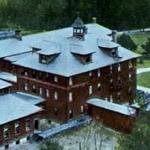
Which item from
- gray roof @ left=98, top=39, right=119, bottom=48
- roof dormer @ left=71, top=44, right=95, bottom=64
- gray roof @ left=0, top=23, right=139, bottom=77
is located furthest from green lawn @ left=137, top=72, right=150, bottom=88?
roof dormer @ left=71, top=44, right=95, bottom=64

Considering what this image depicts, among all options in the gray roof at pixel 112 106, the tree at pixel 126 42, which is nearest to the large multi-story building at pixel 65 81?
the gray roof at pixel 112 106

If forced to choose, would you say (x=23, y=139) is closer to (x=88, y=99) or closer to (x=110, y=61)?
(x=88, y=99)

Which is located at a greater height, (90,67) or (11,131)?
(90,67)

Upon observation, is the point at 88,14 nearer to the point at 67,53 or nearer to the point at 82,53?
the point at 67,53

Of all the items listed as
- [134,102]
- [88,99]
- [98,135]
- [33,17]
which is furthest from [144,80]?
[33,17]

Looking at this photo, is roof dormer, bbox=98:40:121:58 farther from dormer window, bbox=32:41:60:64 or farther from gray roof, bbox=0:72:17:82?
gray roof, bbox=0:72:17:82

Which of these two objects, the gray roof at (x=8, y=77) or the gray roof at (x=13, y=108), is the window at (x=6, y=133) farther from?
the gray roof at (x=8, y=77)

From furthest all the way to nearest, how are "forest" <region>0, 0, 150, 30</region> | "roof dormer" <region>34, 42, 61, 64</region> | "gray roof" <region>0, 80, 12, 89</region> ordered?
"forest" <region>0, 0, 150, 30</region>, "roof dormer" <region>34, 42, 61, 64</region>, "gray roof" <region>0, 80, 12, 89</region>

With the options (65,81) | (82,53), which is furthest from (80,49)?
(65,81)
